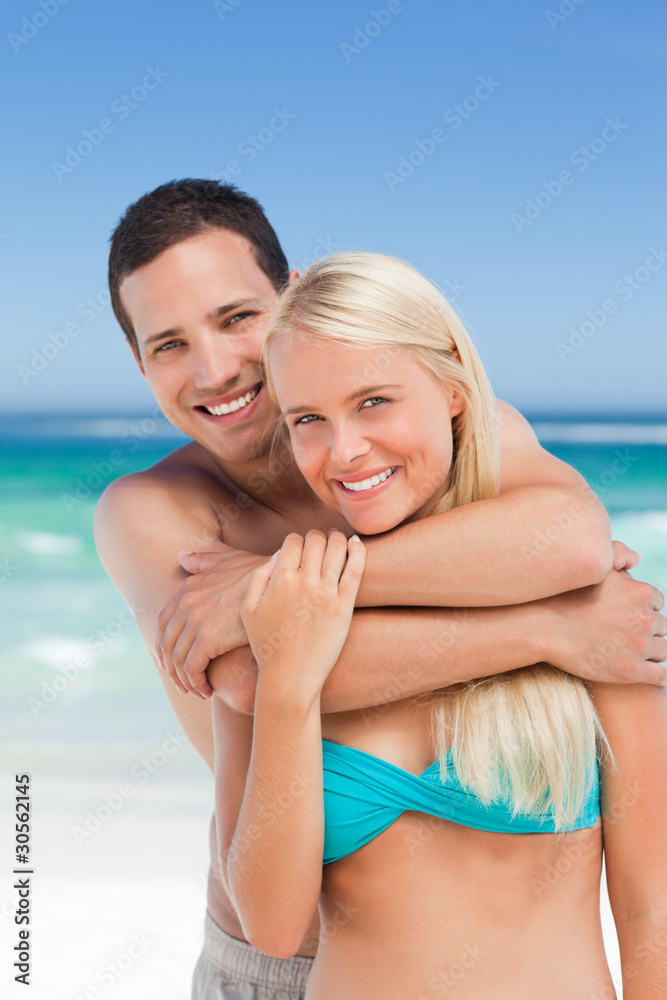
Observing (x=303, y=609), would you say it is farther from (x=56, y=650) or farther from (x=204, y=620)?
(x=56, y=650)

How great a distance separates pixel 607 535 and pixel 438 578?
369 millimetres

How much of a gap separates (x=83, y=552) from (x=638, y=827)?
14.8 meters

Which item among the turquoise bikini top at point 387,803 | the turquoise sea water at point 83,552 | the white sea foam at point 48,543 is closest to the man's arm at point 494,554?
the turquoise bikini top at point 387,803

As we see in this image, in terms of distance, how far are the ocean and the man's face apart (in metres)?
3.47

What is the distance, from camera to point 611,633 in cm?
182

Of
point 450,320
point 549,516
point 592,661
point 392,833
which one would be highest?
point 450,320

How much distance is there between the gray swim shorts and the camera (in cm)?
246

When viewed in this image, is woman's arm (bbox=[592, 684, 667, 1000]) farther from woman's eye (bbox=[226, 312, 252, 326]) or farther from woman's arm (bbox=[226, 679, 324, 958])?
woman's eye (bbox=[226, 312, 252, 326])

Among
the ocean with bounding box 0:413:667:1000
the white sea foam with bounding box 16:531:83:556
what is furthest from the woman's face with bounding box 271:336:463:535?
the white sea foam with bounding box 16:531:83:556

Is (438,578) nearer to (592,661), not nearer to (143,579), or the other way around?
(592,661)

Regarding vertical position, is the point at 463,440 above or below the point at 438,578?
above

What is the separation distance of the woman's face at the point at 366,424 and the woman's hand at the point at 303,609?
0.47 ft

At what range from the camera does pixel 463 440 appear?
194 cm

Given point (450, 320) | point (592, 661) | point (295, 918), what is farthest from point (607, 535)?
point (295, 918)
